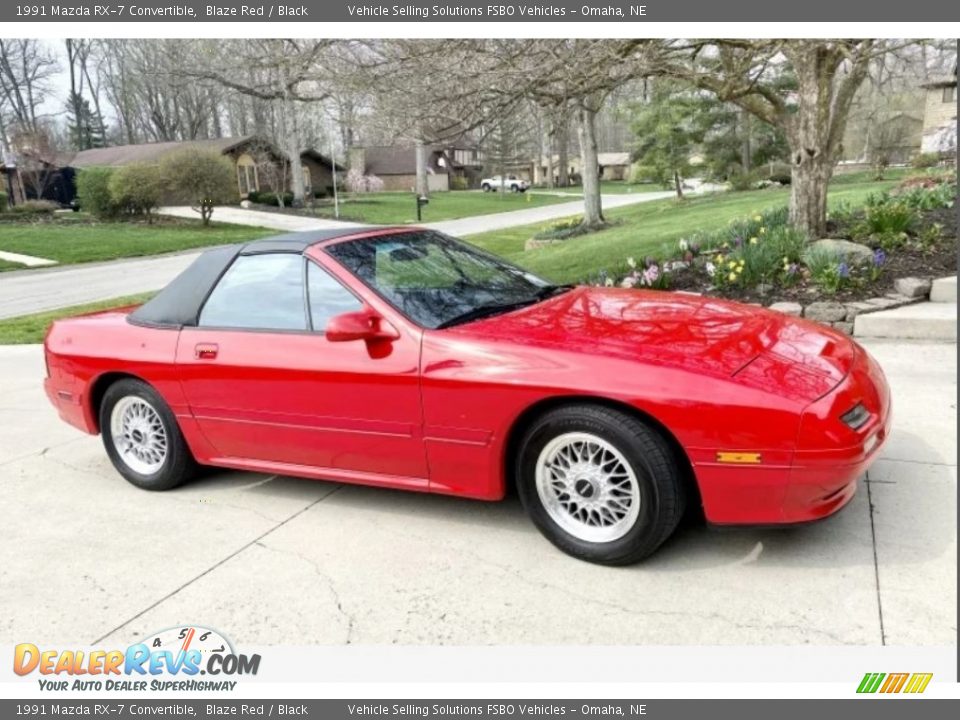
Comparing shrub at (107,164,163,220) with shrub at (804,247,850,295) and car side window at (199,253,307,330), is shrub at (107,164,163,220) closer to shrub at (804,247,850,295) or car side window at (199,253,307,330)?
shrub at (804,247,850,295)

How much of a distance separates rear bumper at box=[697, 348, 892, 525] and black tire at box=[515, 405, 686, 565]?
14cm

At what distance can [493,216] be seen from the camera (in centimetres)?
3869

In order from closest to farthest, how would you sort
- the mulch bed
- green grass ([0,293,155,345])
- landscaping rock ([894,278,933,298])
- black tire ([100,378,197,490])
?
black tire ([100,378,197,490])
landscaping rock ([894,278,933,298])
the mulch bed
green grass ([0,293,155,345])

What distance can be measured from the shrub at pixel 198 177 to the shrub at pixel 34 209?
803 cm

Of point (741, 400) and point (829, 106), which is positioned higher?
point (829, 106)

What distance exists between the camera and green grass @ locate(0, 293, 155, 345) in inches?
416

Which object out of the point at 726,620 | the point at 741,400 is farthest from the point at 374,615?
the point at 741,400

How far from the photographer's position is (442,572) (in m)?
3.38

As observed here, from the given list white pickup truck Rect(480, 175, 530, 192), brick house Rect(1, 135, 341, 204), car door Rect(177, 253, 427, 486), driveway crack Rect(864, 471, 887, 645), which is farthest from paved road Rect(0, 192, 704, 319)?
white pickup truck Rect(480, 175, 530, 192)

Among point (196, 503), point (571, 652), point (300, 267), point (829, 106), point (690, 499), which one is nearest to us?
point (571, 652)

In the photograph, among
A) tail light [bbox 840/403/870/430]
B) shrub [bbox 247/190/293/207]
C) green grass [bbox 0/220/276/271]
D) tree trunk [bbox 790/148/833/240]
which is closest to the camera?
tail light [bbox 840/403/870/430]

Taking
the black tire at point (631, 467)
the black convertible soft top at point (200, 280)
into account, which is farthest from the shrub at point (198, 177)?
the black tire at point (631, 467)

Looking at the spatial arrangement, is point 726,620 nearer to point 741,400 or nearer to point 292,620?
point 741,400

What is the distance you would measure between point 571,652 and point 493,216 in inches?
1450
